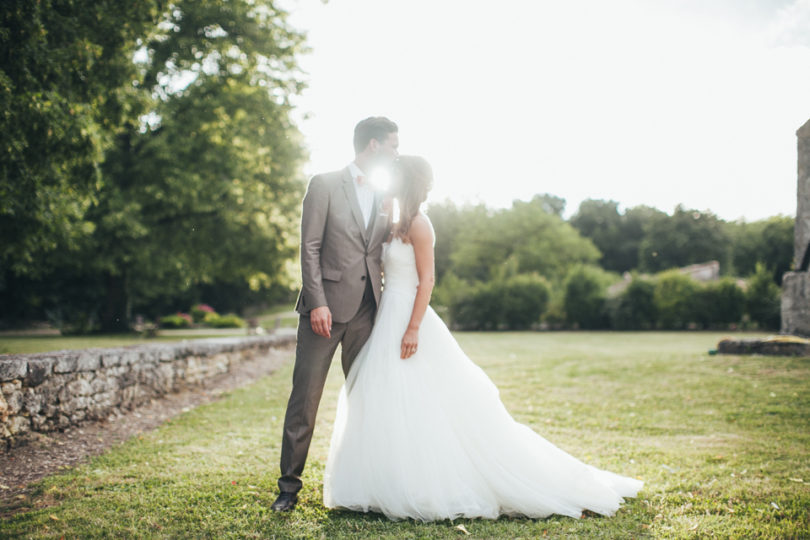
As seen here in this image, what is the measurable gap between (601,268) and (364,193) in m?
44.4

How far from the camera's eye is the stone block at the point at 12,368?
4276 millimetres

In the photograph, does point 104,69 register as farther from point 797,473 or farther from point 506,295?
point 506,295

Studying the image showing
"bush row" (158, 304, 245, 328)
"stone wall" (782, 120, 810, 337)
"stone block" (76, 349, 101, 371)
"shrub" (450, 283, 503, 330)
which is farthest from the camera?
"shrub" (450, 283, 503, 330)

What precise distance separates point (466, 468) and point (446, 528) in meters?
0.36

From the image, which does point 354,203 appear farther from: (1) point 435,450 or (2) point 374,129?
(1) point 435,450

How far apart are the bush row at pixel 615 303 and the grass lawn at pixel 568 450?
19589 mm

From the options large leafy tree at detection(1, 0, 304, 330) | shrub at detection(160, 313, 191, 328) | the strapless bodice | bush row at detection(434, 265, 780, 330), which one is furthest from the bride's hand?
shrub at detection(160, 313, 191, 328)

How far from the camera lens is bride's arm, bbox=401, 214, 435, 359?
10.8 feet

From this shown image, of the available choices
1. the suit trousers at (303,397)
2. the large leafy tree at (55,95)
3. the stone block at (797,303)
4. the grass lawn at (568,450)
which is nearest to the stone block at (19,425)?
the grass lawn at (568,450)

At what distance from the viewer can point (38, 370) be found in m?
4.66

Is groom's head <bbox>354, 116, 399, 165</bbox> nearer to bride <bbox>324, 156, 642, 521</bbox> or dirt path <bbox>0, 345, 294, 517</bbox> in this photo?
bride <bbox>324, 156, 642, 521</bbox>

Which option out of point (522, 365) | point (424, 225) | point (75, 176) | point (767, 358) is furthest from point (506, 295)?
point (424, 225)

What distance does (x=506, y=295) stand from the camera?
3000 centimetres

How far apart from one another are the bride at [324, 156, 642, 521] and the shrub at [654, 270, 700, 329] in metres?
26.1
